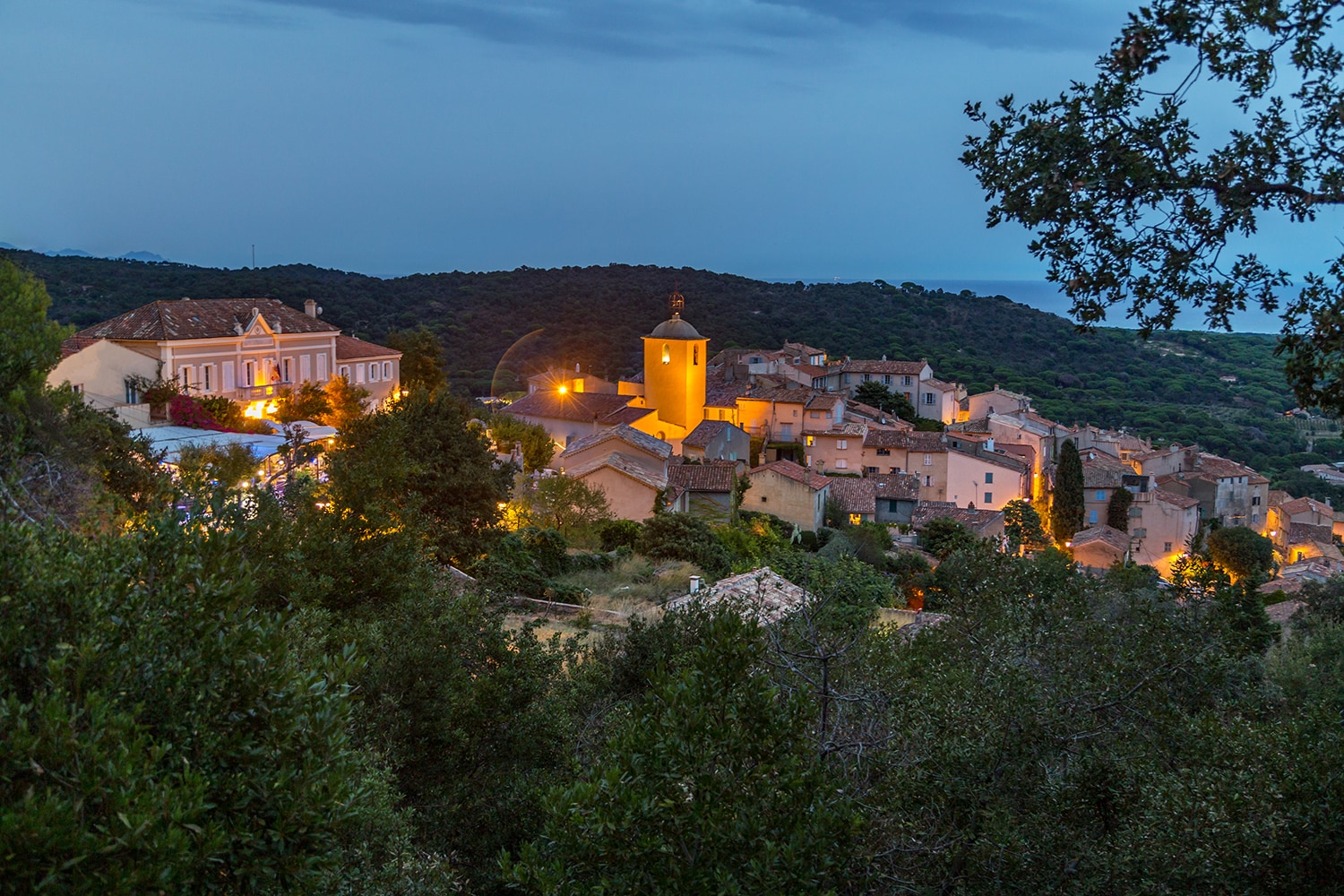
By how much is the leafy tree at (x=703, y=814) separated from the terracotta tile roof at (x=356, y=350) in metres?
35.5

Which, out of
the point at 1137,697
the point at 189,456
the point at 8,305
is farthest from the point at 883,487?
the point at 1137,697

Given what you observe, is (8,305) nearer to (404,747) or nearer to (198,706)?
(404,747)

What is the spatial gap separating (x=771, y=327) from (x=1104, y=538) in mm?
48111

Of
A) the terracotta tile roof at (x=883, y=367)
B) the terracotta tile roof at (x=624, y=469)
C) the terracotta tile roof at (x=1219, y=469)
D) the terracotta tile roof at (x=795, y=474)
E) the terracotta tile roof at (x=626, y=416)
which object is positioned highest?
the terracotta tile roof at (x=883, y=367)

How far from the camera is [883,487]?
44.2m

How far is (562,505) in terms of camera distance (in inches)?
1146

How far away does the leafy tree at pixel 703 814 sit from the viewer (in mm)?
4123

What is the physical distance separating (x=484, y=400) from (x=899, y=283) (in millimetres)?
84010

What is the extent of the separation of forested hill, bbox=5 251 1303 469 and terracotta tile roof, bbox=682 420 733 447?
1744 cm

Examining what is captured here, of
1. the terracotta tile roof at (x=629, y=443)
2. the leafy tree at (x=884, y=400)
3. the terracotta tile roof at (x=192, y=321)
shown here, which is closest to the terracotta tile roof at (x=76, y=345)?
the terracotta tile roof at (x=192, y=321)

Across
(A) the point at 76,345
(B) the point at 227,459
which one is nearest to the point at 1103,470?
(B) the point at 227,459

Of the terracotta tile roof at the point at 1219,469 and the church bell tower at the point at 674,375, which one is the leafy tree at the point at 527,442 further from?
the terracotta tile roof at the point at 1219,469

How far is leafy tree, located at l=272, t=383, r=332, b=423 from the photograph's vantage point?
30609 mm

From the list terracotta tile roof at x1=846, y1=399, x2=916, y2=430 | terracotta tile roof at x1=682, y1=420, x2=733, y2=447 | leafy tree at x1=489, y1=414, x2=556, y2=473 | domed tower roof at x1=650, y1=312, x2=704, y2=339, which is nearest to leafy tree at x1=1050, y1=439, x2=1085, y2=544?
terracotta tile roof at x1=846, y1=399, x2=916, y2=430
